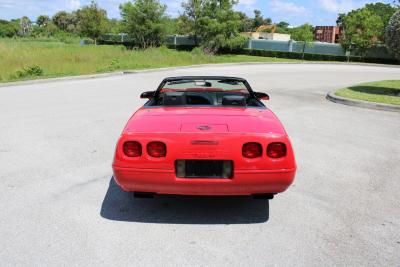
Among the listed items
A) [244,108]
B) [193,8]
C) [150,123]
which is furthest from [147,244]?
[193,8]

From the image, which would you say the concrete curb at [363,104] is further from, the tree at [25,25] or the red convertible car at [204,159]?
the tree at [25,25]

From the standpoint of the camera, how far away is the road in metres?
3.25

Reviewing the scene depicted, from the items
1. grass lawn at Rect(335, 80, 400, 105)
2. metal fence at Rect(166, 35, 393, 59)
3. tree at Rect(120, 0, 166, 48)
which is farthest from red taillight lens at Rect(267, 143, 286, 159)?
tree at Rect(120, 0, 166, 48)

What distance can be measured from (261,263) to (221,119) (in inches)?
54.3

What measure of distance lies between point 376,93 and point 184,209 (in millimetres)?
11688

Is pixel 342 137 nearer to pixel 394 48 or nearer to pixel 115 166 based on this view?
pixel 115 166

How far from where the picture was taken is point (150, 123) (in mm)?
3838

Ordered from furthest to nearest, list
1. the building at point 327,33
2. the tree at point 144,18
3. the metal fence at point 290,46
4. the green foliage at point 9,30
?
1. the green foliage at point 9,30
2. the building at point 327,33
3. the tree at point 144,18
4. the metal fence at point 290,46

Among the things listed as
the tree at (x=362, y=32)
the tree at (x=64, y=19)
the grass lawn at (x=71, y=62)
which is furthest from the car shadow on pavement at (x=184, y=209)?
the tree at (x=64, y=19)

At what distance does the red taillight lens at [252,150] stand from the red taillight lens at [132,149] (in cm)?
91

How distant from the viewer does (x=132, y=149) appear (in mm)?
3629

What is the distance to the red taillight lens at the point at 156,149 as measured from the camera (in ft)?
11.7

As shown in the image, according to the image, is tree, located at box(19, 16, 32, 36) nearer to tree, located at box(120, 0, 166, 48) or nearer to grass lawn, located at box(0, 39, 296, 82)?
tree, located at box(120, 0, 166, 48)

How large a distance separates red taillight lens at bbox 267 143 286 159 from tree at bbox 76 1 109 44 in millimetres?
66001
